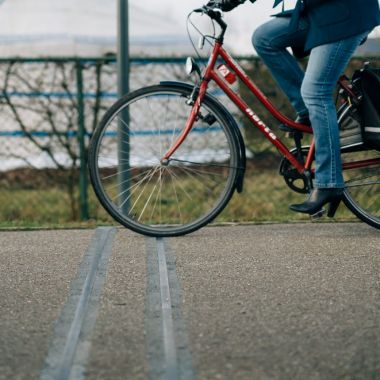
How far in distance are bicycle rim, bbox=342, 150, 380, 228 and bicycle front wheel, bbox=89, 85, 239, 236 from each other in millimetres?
651

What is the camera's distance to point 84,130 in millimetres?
6676

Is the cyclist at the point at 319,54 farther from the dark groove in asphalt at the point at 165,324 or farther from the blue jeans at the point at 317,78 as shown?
the dark groove in asphalt at the point at 165,324

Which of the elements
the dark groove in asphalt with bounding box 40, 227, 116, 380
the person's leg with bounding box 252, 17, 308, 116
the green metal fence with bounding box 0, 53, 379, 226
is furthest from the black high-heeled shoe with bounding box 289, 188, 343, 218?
the green metal fence with bounding box 0, 53, 379, 226

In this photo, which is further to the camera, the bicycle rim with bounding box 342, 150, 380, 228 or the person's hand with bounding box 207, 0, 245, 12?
the bicycle rim with bounding box 342, 150, 380, 228

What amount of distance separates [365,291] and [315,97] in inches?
46.3

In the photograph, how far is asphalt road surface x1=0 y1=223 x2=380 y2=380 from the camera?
2850 millimetres

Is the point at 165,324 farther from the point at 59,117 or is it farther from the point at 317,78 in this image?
the point at 59,117

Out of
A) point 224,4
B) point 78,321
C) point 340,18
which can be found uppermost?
point 224,4

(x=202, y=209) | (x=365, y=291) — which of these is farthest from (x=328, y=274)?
(x=202, y=209)

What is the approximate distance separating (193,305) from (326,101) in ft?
4.88

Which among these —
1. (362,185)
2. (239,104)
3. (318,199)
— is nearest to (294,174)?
(318,199)

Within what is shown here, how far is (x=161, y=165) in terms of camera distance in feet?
15.9

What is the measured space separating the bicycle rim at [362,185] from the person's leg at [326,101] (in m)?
0.26

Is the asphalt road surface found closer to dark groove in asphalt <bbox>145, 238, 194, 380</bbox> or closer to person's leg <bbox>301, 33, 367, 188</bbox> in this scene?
dark groove in asphalt <bbox>145, 238, 194, 380</bbox>
